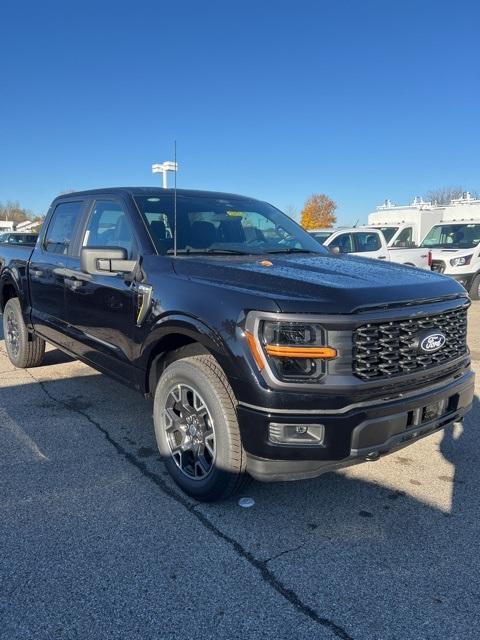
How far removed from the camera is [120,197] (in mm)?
4012

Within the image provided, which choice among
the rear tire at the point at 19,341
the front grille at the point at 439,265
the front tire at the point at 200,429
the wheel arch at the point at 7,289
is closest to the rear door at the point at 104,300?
the front tire at the point at 200,429

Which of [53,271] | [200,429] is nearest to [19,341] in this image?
[53,271]

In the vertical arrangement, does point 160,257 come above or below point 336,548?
above

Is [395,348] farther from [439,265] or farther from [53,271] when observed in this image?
[439,265]

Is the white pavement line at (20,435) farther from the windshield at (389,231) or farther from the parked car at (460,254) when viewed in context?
the windshield at (389,231)

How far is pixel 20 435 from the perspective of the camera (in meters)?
4.05

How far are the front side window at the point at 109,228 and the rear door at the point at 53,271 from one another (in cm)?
32

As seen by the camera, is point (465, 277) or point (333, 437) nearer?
point (333, 437)

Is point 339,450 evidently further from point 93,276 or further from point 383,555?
point 93,276

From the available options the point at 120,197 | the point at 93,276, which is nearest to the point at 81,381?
the point at 93,276

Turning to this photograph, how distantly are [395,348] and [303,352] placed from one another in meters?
0.53

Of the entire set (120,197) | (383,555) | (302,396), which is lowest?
(383,555)

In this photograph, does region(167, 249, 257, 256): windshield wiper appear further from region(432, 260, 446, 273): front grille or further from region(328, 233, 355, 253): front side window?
region(432, 260, 446, 273): front grille

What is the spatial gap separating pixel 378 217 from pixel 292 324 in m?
19.1
